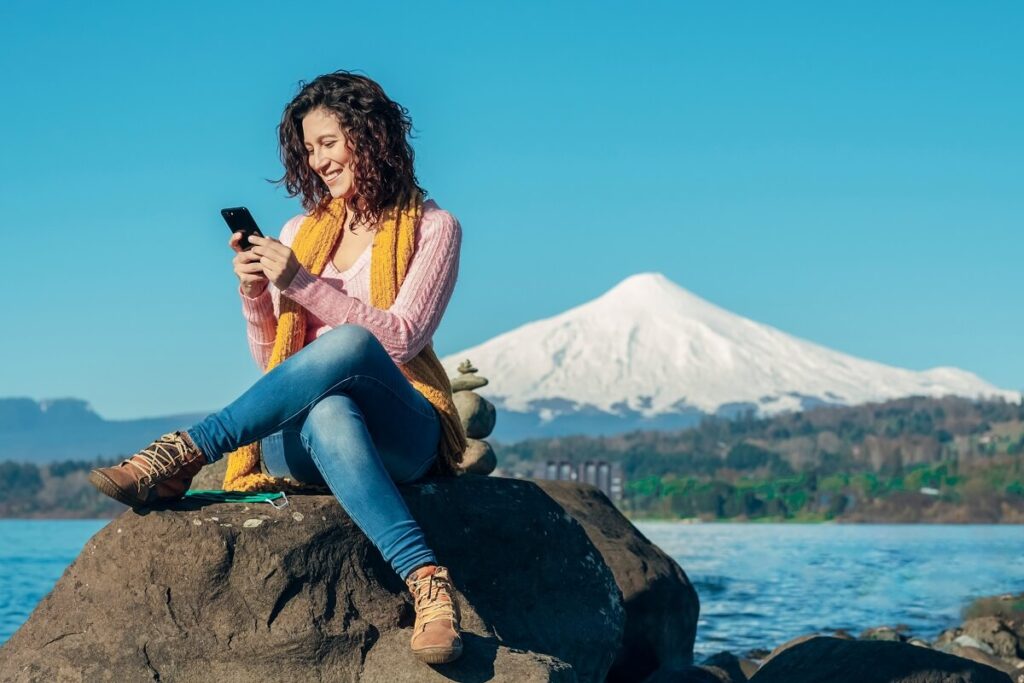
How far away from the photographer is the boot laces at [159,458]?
575 cm

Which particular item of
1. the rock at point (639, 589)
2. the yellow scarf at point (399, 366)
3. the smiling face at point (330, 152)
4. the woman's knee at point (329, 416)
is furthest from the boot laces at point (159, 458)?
the rock at point (639, 589)

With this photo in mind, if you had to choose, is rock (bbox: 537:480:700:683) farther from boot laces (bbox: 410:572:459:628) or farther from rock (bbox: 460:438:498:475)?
boot laces (bbox: 410:572:459:628)

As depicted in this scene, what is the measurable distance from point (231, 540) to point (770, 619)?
2400 centimetres

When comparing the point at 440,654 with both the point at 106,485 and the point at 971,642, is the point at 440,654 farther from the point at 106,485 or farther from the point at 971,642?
the point at 971,642

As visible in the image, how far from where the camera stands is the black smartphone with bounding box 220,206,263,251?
6.16 m

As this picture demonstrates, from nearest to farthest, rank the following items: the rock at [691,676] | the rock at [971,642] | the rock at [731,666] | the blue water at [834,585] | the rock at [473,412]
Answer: the rock at [691,676], the rock at [731,666], the rock at [473,412], the rock at [971,642], the blue water at [834,585]

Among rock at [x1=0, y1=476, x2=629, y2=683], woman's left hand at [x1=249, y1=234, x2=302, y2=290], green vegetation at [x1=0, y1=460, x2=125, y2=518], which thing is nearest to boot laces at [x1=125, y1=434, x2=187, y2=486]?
rock at [x1=0, y1=476, x2=629, y2=683]

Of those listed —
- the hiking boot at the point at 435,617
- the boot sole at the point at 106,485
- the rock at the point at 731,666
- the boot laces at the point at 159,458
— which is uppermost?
the boot laces at the point at 159,458

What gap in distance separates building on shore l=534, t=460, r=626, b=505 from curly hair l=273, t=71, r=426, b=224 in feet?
467

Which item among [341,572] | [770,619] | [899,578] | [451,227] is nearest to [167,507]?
[341,572]

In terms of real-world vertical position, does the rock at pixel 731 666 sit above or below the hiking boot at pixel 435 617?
below

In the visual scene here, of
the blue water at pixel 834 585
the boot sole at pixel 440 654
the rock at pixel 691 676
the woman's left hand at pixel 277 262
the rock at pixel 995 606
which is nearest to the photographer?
the boot sole at pixel 440 654

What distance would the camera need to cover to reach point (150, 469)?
18.9 feet

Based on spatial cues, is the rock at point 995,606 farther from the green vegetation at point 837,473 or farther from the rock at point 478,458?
the green vegetation at point 837,473
